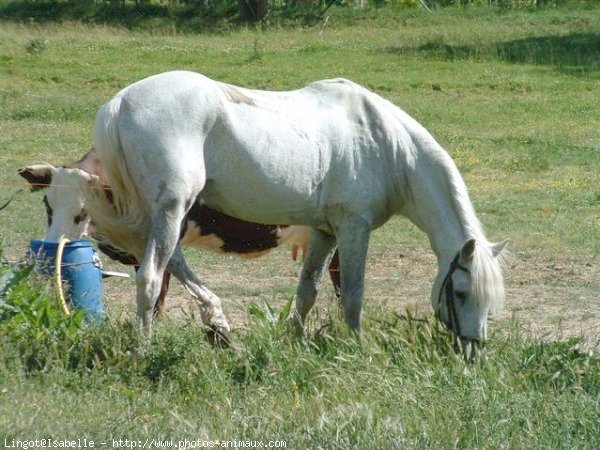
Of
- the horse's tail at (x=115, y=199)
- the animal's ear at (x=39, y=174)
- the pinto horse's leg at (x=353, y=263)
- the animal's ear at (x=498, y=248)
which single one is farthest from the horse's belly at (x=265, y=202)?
the animal's ear at (x=39, y=174)

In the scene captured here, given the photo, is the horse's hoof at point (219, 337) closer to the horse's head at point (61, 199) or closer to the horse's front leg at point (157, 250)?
the horse's front leg at point (157, 250)

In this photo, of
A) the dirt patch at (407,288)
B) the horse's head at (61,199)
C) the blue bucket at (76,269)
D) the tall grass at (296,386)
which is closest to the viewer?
the tall grass at (296,386)

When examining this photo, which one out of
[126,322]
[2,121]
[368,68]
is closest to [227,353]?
[126,322]

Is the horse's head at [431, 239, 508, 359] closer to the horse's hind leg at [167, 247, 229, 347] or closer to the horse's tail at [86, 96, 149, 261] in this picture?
the horse's hind leg at [167, 247, 229, 347]

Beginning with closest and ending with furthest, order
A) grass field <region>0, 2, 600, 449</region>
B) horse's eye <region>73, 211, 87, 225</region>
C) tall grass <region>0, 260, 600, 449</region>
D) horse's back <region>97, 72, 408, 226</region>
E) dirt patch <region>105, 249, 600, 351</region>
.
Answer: tall grass <region>0, 260, 600, 449</region> → grass field <region>0, 2, 600, 449</region> → horse's back <region>97, 72, 408, 226</region> → horse's eye <region>73, 211, 87, 225</region> → dirt patch <region>105, 249, 600, 351</region>

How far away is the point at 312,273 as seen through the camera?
7.16m

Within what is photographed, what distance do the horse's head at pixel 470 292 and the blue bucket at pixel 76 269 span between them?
2.19 meters

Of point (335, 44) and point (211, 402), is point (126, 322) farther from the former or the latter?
point (335, 44)

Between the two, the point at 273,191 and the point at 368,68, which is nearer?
the point at 273,191

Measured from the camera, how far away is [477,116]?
1956 centimetres

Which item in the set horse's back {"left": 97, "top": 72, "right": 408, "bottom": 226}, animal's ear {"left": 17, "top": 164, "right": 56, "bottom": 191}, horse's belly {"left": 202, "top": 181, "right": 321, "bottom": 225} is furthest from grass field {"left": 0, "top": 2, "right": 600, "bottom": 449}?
animal's ear {"left": 17, "top": 164, "right": 56, "bottom": 191}

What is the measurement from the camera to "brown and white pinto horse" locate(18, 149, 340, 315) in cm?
762

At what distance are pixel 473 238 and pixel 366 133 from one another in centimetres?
86

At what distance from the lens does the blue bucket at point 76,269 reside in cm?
734
